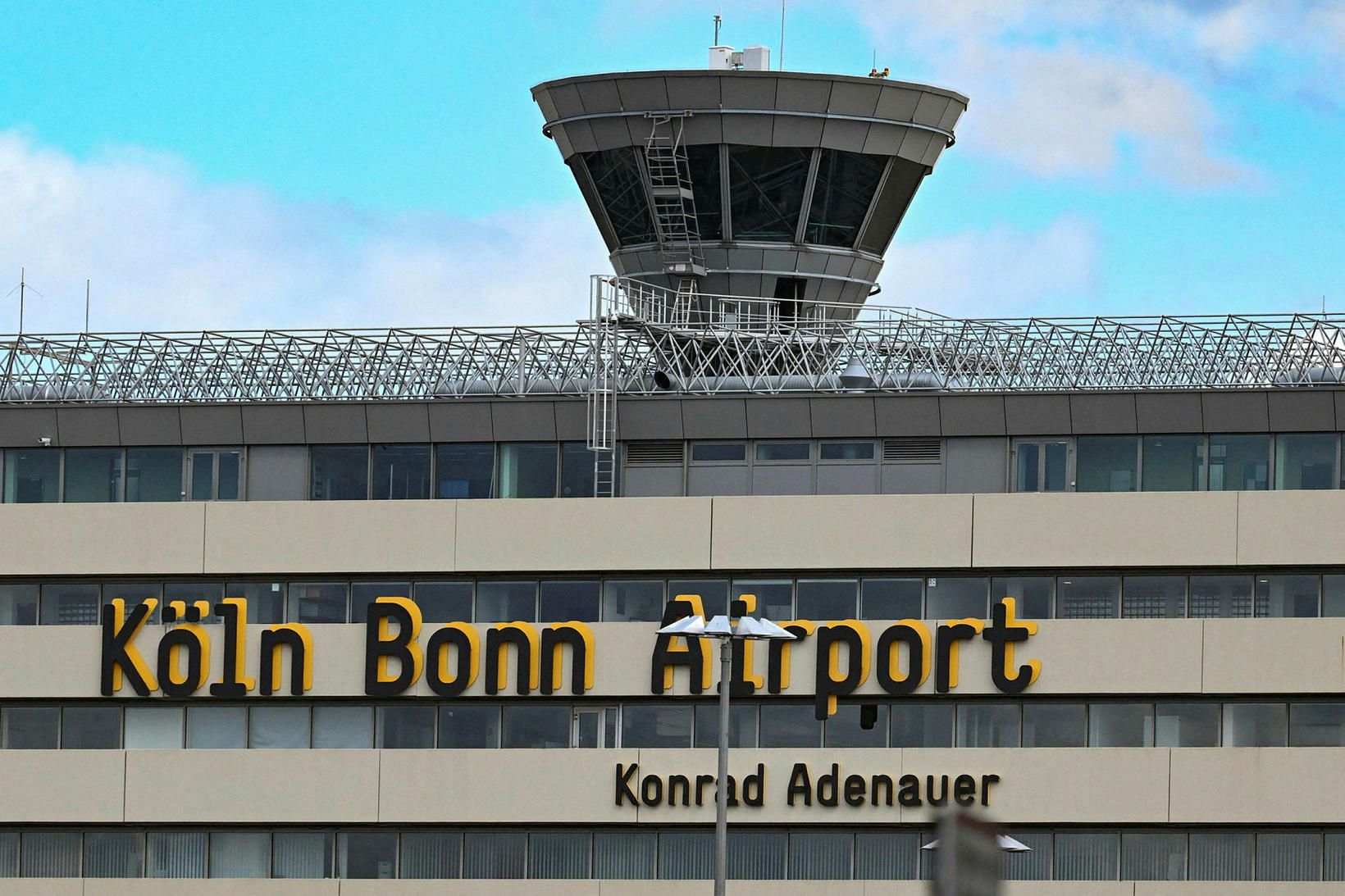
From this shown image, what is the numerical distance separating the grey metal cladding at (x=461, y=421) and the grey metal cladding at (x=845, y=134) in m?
11.4

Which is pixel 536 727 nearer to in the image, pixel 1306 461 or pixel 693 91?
pixel 693 91

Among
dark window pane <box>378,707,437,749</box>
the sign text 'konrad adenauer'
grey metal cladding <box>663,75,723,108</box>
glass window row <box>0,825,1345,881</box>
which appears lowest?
glass window row <box>0,825,1345,881</box>

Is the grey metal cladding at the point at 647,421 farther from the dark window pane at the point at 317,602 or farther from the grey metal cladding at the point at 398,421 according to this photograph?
the dark window pane at the point at 317,602

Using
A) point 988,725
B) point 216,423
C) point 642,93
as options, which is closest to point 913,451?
point 988,725

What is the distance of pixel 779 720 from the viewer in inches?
1561

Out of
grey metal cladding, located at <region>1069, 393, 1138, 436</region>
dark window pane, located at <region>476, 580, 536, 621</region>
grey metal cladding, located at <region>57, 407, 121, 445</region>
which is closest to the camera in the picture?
grey metal cladding, located at <region>1069, 393, 1138, 436</region>

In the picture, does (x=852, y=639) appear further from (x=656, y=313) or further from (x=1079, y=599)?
(x=656, y=313)

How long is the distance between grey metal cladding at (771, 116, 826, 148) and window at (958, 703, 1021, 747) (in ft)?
48.7

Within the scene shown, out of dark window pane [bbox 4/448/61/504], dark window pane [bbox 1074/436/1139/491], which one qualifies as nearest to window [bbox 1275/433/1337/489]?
dark window pane [bbox 1074/436/1139/491]

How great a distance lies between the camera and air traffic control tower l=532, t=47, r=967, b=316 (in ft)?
151

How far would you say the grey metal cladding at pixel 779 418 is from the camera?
133 ft

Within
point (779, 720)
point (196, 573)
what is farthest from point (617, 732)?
point (196, 573)

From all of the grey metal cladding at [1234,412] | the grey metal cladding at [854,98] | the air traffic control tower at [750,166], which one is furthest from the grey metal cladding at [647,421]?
the grey metal cladding at [1234,412]

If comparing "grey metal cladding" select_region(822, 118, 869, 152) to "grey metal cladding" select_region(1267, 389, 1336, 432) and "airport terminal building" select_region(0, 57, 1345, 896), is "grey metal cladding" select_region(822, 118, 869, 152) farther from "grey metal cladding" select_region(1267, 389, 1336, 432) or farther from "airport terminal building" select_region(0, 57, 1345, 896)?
"grey metal cladding" select_region(1267, 389, 1336, 432)
